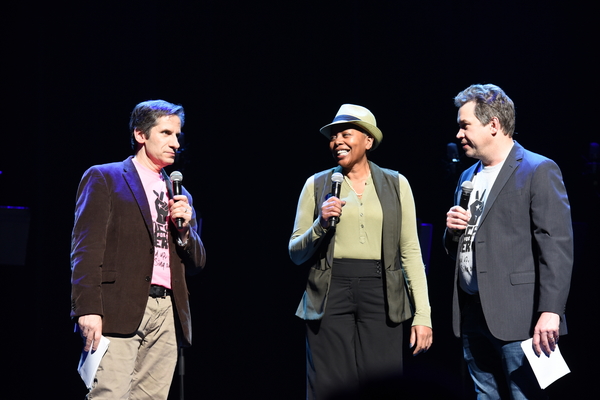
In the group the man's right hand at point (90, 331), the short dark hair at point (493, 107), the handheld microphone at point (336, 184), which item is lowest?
the man's right hand at point (90, 331)

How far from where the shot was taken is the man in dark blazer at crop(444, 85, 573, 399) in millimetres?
2297

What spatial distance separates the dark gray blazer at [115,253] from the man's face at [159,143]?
0.12 metres

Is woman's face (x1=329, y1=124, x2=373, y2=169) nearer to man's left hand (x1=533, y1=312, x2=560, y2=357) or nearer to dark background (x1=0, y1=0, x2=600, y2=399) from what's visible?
man's left hand (x1=533, y1=312, x2=560, y2=357)

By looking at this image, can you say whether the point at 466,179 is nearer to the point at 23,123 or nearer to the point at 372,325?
the point at 372,325

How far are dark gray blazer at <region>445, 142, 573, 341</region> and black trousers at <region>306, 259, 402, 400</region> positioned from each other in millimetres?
337

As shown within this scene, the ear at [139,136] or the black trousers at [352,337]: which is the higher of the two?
the ear at [139,136]

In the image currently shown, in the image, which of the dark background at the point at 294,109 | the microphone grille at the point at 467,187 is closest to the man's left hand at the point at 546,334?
the microphone grille at the point at 467,187

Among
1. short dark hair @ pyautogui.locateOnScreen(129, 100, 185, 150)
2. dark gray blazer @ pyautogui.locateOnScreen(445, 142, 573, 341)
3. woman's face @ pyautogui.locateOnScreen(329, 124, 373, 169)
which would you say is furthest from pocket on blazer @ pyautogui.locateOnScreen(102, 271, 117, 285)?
dark gray blazer @ pyautogui.locateOnScreen(445, 142, 573, 341)

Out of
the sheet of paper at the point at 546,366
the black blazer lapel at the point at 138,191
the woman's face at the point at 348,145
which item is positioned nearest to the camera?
the sheet of paper at the point at 546,366

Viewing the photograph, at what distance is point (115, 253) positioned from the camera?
250cm

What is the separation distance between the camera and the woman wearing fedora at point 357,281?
2.63 metres

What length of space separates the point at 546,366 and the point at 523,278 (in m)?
0.34

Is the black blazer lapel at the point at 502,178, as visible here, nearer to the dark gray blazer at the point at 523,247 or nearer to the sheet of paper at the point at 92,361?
the dark gray blazer at the point at 523,247

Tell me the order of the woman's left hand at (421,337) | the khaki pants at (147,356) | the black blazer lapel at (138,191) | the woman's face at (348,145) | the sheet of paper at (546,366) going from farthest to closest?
the woman's face at (348,145) → the woman's left hand at (421,337) → the black blazer lapel at (138,191) → the khaki pants at (147,356) → the sheet of paper at (546,366)
